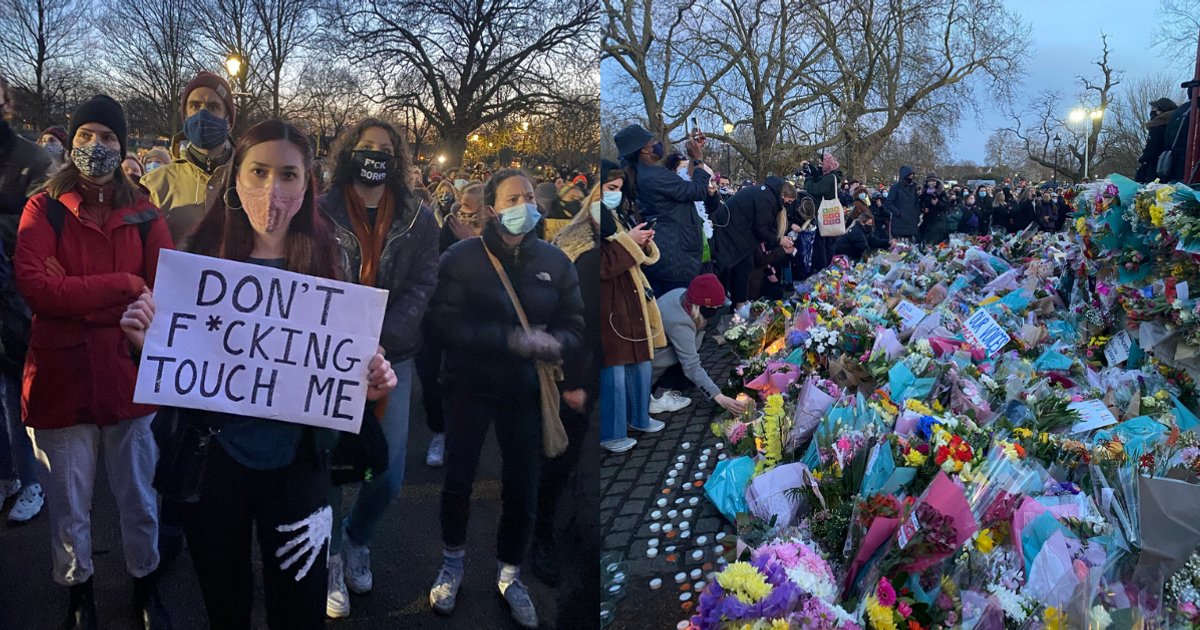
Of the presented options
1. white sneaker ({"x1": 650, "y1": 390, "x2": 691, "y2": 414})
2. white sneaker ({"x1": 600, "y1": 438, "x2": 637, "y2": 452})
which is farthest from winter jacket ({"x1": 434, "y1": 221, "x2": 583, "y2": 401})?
white sneaker ({"x1": 650, "y1": 390, "x2": 691, "y2": 414})

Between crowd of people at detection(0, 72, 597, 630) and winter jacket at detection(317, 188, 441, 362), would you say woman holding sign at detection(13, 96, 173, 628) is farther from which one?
winter jacket at detection(317, 188, 441, 362)

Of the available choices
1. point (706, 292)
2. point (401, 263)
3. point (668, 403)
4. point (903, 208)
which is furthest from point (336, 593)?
point (903, 208)

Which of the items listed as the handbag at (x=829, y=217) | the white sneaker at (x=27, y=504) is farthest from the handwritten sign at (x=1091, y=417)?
Answer: the handbag at (x=829, y=217)

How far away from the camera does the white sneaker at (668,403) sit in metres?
5.92

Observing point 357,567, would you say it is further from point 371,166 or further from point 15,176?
point 15,176

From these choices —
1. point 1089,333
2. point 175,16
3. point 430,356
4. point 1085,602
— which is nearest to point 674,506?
point 1085,602

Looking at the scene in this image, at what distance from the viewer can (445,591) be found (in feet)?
6.76

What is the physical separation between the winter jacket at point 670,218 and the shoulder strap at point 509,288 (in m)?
4.22

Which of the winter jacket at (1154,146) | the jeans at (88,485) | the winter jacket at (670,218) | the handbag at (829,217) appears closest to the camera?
the jeans at (88,485)

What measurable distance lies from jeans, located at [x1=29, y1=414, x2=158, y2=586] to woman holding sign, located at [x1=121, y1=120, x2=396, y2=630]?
0.12m

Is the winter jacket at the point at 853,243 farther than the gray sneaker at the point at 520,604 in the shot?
Yes

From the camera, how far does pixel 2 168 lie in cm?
179

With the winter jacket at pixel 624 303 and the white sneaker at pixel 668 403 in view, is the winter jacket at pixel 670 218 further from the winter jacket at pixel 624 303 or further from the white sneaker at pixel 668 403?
the winter jacket at pixel 624 303

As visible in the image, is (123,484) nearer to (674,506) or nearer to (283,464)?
(283,464)
